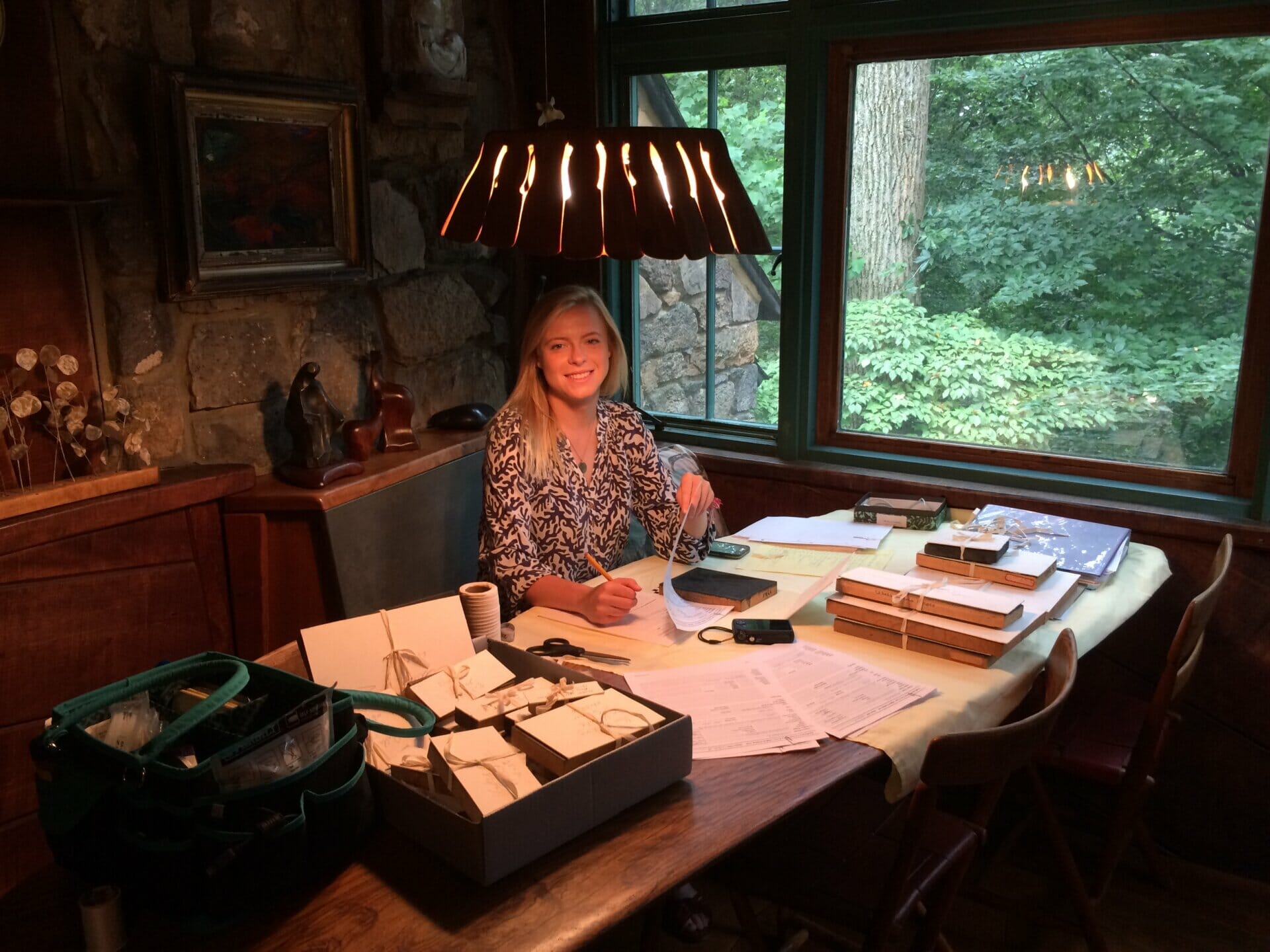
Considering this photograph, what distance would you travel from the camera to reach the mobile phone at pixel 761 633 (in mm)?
1988

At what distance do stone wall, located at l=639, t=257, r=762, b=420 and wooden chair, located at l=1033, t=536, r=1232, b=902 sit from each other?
140cm

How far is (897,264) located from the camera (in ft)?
10.0

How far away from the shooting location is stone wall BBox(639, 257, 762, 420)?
11.1ft

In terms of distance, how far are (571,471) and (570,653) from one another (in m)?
0.76

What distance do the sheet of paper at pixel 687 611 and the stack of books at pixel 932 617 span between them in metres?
0.22

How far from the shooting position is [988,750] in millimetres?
1540

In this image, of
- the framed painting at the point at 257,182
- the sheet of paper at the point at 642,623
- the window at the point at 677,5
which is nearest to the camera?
the sheet of paper at the point at 642,623

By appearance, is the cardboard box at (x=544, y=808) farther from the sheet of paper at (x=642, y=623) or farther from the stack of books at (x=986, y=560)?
the stack of books at (x=986, y=560)

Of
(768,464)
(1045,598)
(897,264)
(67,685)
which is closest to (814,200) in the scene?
(897,264)

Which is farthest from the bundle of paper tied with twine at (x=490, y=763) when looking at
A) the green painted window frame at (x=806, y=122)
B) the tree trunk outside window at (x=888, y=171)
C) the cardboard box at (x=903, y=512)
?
the tree trunk outside window at (x=888, y=171)

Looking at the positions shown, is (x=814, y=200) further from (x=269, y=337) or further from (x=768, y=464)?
(x=269, y=337)

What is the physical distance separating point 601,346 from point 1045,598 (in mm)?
1148

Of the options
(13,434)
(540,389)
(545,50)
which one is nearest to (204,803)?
(13,434)

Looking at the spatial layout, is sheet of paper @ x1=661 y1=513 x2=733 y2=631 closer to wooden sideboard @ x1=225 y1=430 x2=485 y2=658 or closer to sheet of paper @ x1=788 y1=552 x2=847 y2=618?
sheet of paper @ x1=788 y1=552 x2=847 y2=618
